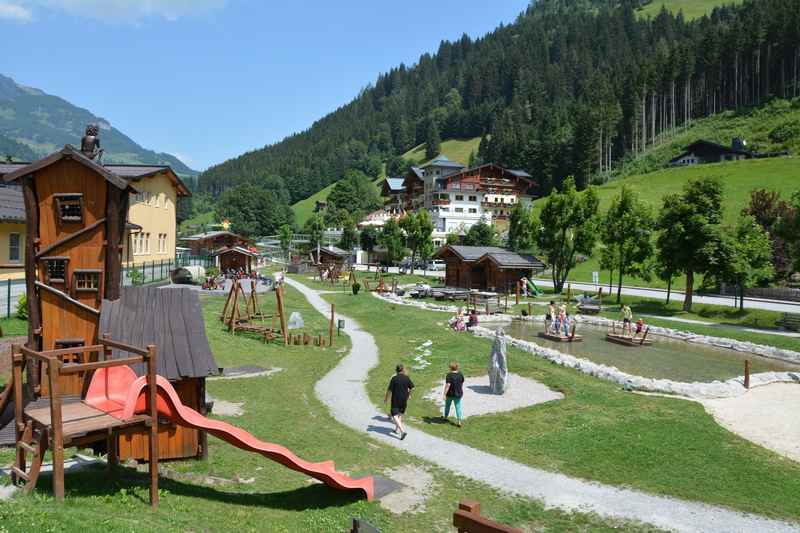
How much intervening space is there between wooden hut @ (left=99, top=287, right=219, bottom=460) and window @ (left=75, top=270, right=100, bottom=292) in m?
0.53

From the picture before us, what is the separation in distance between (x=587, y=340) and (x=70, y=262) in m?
25.9

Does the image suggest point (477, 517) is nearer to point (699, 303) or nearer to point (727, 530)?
point (727, 530)

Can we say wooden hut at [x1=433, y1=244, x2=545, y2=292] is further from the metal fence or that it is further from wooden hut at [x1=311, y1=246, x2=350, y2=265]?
the metal fence

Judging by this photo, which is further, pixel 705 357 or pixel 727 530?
pixel 705 357

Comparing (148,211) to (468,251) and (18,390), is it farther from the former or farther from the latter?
(18,390)

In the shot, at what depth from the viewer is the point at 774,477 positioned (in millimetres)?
11617

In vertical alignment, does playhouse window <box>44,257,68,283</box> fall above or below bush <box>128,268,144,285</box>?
above

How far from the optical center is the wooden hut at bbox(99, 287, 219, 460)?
1134 cm

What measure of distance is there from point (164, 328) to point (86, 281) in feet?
6.82

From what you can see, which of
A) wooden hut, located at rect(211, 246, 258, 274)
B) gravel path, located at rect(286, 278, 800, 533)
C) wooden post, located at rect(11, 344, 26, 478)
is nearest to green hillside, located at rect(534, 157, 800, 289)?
wooden hut, located at rect(211, 246, 258, 274)

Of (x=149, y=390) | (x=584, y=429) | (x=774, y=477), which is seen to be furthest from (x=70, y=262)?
(x=774, y=477)

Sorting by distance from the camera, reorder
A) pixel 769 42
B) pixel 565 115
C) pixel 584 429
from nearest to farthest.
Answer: pixel 584 429 → pixel 769 42 → pixel 565 115

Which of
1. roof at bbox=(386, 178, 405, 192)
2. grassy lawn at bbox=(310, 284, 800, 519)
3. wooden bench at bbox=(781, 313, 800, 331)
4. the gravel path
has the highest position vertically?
roof at bbox=(386, 178, 405, 192)

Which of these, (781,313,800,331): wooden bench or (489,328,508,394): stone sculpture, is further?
(781,313,800,331): wooden bench
